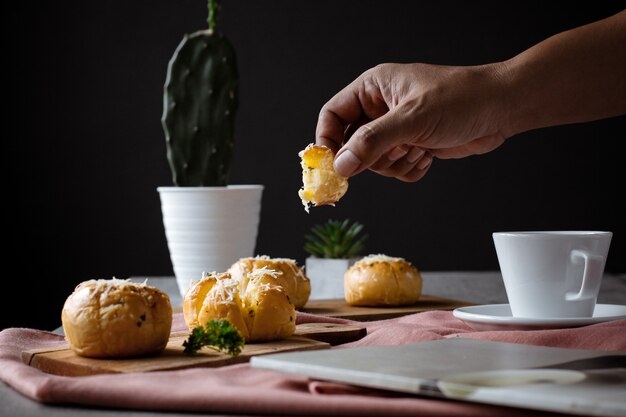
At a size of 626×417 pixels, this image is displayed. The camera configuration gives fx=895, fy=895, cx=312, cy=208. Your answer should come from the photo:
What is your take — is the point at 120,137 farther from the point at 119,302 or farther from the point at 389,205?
the point at 119,302

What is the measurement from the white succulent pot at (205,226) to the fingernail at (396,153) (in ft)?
1.51

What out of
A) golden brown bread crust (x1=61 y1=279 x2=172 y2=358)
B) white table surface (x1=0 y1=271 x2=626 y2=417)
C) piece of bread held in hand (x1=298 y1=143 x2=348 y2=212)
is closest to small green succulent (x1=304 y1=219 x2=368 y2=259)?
white table surface (x1=0 y1=271 x2=626 y2=417)

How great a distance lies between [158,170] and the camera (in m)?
3.88

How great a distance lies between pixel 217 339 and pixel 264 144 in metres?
2.85

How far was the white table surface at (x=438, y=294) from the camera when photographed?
87cm

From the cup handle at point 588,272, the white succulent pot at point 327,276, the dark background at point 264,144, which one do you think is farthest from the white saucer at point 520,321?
the dark background at point 264,144

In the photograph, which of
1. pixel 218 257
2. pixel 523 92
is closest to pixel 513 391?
pixel 523 92

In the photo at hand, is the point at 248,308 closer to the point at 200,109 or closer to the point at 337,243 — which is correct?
the point at 337,243

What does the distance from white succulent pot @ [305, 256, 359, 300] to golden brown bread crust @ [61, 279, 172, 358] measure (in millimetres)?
1127

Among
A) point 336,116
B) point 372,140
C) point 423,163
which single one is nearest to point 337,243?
point 423,163

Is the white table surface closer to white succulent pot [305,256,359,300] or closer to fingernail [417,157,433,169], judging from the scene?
white succulent pot [305,256,359,300]

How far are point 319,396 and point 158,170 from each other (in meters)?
3.14

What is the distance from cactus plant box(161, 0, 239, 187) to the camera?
2.56 m

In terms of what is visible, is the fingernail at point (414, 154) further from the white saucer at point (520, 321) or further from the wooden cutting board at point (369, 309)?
the white saucer at point (520, 321)
